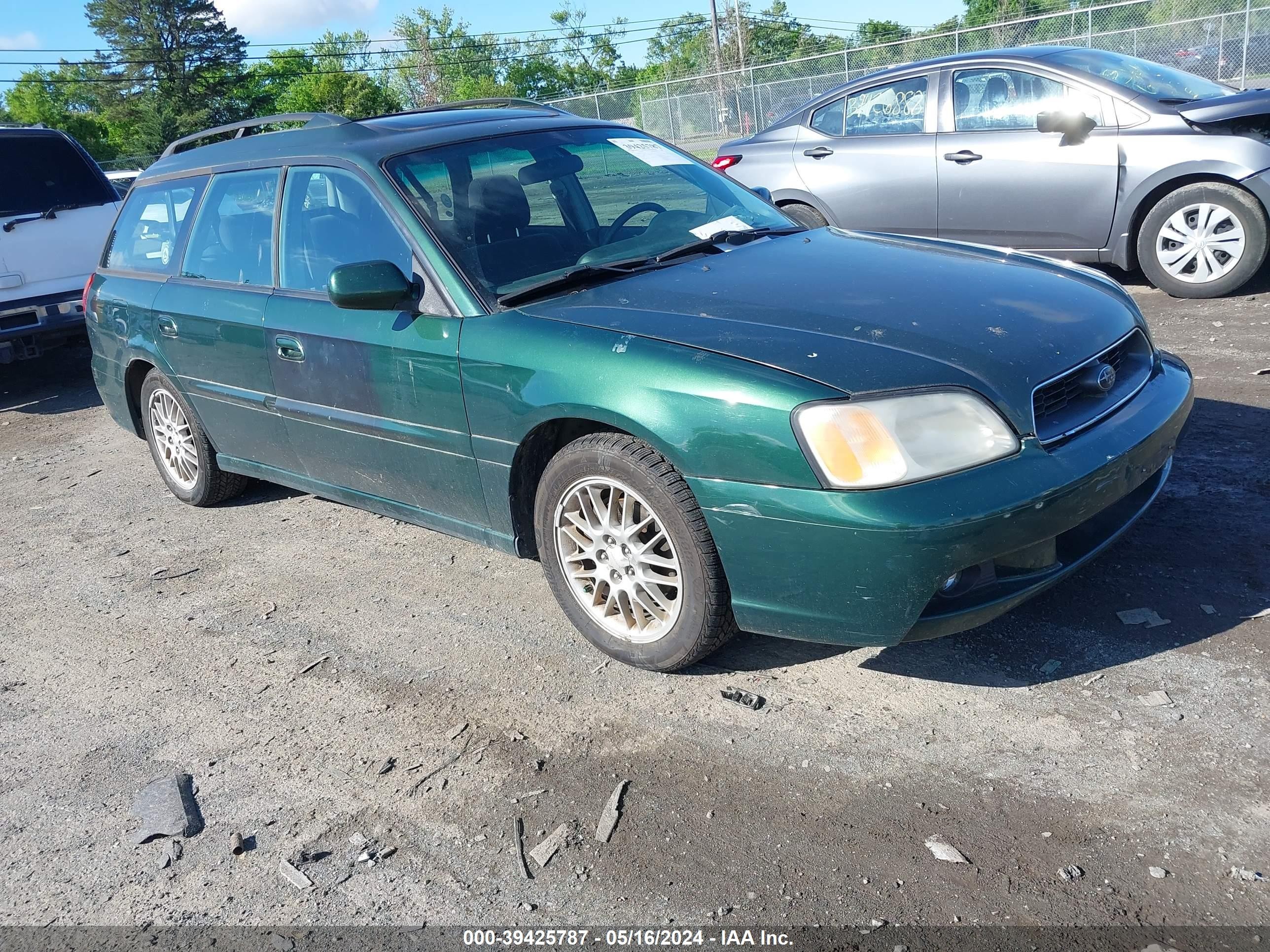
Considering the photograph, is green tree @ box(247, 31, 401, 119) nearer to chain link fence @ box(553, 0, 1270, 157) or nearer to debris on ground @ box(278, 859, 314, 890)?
chain link fence @ box(553, 0, 1270, 157)

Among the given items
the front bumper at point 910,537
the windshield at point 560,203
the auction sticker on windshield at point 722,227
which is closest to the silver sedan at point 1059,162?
the windshield at point 560,203

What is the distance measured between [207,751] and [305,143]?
2.47 metres

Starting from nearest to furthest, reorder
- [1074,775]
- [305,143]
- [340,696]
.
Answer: [1074,775], [340,696], [305,143]

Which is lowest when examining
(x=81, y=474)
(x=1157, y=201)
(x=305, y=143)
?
(x=81, y=474)

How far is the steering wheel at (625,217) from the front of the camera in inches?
158

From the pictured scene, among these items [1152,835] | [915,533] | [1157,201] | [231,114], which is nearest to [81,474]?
[915,533]

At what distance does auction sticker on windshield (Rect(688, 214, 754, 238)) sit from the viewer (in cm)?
413

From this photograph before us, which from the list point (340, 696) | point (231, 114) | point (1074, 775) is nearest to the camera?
point (1074, 775)

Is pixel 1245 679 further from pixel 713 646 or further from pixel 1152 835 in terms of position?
pixel 713 646

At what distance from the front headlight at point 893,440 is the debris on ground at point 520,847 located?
3.92 feet

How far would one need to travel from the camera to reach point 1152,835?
243cm

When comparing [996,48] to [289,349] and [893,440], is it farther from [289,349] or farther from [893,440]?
[893,440]

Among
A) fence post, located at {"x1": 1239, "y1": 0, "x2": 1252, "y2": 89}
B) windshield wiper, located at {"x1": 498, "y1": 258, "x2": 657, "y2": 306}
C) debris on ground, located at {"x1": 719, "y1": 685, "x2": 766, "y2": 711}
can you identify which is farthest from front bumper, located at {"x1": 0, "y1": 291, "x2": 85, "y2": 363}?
fence post, located at {"x1": 1239, "y1": 0, "x2": 1252, "y2": 89}

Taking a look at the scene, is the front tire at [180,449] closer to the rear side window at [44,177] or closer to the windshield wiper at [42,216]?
the windshield wiper at [42,216]
